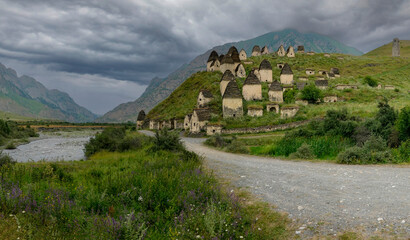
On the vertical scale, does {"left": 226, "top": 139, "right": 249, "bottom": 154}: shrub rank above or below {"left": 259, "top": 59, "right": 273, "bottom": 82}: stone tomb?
below

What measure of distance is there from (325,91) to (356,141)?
3954 centimetres

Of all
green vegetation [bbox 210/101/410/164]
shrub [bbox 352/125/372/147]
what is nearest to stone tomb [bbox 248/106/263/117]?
green vegetation [bbox 210/101/410/164]

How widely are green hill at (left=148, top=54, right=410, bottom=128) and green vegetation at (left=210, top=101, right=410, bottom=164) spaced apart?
1091 cm

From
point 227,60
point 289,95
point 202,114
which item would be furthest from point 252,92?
point 227,60

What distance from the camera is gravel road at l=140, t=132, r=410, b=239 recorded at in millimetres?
4477

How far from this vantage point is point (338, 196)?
19.6 ft

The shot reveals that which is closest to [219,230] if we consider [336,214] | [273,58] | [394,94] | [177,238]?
[177,238]

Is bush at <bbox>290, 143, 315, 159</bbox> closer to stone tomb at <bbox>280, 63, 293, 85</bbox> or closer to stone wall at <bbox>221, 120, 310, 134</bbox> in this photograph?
stone wall at <bbox>221, 120, 310, 134</bbox>

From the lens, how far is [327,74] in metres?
71.1

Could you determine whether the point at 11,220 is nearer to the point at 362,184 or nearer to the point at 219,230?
the point at 219,230

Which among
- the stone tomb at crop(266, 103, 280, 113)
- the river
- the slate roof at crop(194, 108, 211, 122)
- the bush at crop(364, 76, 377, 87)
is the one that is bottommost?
the river

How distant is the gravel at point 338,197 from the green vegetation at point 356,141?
198cm

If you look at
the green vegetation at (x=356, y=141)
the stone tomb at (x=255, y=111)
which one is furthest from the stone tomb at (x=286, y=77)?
the green vegetation at (x=356, y=141)

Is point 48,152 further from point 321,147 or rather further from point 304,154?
point 321,147
